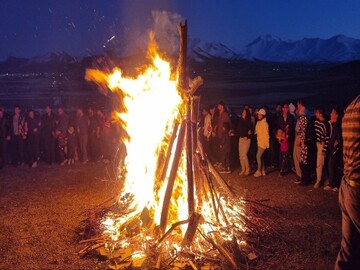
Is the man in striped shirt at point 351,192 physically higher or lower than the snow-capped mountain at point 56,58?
lower

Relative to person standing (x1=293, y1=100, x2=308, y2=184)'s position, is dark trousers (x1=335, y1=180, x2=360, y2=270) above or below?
below

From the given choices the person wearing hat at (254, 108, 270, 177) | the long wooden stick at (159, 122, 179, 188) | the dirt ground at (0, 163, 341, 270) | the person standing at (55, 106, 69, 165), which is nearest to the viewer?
the dirt ground at (0, 163, 341, 270)

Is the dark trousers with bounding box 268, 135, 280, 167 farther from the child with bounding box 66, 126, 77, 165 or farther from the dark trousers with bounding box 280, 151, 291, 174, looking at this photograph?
the child with bounding box 66, 126, 77, 165

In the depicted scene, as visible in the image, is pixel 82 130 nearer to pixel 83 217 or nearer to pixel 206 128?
pixel 206 128

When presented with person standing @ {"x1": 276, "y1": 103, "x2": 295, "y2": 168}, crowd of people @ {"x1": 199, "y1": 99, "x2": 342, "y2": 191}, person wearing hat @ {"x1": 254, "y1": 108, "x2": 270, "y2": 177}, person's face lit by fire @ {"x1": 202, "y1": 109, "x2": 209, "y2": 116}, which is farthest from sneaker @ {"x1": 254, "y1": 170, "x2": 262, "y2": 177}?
person's face lit by fire @ {"x1": 202, "y1": 109, "x2": 209, "y2": 116}

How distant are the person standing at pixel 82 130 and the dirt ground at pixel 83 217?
174 centimetres

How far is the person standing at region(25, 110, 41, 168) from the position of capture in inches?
537

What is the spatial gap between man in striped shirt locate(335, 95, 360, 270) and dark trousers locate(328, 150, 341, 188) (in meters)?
5.41

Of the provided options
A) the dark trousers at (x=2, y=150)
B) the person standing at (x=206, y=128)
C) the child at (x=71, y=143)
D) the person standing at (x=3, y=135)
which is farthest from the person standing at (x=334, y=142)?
the dark trousers at (x=2, y=150)

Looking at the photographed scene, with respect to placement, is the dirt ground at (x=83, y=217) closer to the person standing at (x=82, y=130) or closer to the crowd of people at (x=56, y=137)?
the crowd of people at (x=56, y=137)

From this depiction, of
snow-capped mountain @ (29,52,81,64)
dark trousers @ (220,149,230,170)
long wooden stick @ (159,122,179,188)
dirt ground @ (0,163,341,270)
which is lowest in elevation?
dirt ground @ (0,163,341,270)

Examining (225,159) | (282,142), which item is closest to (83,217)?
(225,159)

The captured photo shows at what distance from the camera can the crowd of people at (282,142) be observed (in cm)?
963

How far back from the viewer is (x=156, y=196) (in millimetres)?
7016
